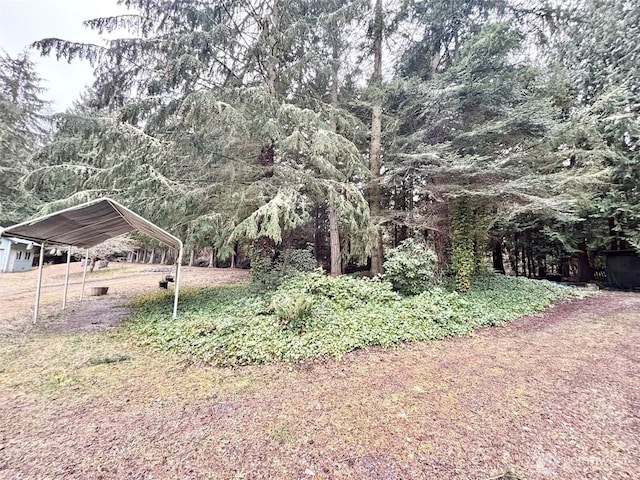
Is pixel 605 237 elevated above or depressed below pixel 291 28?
below

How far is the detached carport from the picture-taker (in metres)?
4.58

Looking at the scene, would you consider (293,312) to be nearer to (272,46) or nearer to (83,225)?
(83,225)

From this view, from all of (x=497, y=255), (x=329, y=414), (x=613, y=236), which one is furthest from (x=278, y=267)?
(x=497, y=255)

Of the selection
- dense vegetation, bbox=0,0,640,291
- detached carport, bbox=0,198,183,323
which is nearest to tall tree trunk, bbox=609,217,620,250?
dense vegetation, bbox=0,0,640,291

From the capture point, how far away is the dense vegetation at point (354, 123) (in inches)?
245

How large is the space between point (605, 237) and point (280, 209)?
42.1ft

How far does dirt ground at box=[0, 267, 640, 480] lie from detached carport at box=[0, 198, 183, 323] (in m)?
1.85

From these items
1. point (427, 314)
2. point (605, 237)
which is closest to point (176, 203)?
point (427, 314)

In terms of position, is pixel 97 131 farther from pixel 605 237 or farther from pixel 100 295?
pixel 605 237

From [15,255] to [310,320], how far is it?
1990 cm

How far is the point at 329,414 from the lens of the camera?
2629 millimetres

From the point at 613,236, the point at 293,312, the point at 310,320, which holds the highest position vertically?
the point at 613,236

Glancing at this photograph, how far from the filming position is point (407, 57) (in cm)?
1014

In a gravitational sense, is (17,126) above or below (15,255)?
above
